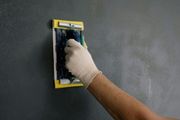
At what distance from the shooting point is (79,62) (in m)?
1.01

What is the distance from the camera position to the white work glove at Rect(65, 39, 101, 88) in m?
1.00

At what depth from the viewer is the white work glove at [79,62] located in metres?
1.00

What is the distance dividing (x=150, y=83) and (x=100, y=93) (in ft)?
1.22

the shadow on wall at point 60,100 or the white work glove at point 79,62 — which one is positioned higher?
the white work glove at point 79,62

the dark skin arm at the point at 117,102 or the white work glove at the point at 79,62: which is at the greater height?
the white work glove at the point at 79,62

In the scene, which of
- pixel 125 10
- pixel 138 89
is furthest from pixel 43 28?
pixel 138 89

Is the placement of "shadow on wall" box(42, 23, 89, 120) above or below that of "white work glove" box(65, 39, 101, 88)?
below

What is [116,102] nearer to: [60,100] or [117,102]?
[117,102]

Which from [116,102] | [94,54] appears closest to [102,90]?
[116,102]

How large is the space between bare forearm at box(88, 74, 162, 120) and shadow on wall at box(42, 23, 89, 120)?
0.07 m

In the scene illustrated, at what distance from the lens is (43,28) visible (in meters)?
1.00

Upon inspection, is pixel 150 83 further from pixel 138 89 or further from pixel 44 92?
pixel 44 92

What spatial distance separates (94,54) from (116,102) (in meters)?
0.22

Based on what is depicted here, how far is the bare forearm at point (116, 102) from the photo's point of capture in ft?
3.37
